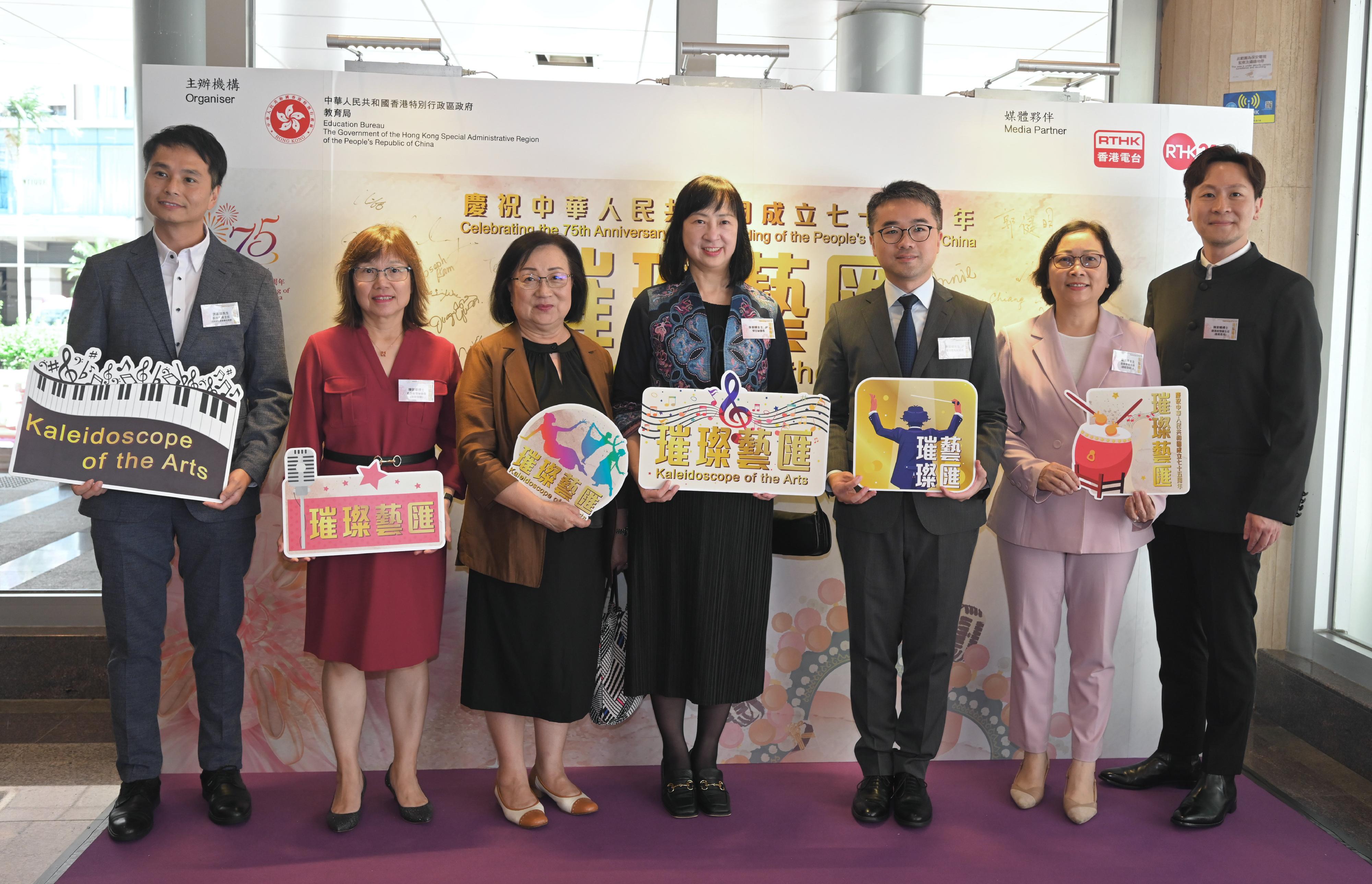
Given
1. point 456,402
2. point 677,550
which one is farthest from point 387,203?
point 677,550

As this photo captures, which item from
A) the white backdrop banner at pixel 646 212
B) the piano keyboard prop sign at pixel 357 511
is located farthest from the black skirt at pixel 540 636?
the white backdrop banner at pixel 646 212

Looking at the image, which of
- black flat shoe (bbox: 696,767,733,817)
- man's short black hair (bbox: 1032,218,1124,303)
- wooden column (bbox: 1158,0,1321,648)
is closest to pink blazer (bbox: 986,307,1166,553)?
man's short black hair (bbox: 1032,218,1124,303)

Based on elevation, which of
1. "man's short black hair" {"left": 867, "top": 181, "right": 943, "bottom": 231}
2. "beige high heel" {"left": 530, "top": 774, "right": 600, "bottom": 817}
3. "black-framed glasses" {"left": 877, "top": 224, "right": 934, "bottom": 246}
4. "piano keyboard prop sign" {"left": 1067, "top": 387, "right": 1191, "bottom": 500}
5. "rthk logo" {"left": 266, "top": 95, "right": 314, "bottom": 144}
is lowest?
"beige high heel" {"left": 530, "top": 774, "right": 600, "bottom": 817}

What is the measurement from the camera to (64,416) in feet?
8.09

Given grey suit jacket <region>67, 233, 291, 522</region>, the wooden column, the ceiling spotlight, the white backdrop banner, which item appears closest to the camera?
grey suit jacket <region>67, 233, 291, 522</region>

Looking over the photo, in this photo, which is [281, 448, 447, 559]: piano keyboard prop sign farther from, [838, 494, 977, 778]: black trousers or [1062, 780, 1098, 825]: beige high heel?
[1062, 780, 1098, 825]: beige high heel

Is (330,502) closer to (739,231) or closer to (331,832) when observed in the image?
(331,832)

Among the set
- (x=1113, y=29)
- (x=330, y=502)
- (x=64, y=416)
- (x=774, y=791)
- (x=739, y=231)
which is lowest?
(x=774, y=791)

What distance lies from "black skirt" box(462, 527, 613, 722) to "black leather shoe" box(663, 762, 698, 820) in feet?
1.26

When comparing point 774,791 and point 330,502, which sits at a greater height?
point 330,502

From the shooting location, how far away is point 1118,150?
3.21m

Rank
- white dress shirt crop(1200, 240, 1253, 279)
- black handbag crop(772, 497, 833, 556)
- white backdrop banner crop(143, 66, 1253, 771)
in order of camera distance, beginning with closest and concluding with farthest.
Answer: white dress shirt crop(1200, 240, 1253, 279), black handbag crop(772, 497, 833, 556), white backdrop banner crop(143, 66, 1253, 771)

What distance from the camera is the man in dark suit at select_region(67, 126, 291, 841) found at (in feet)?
8.42

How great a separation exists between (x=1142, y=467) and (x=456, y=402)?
204 centimetres
